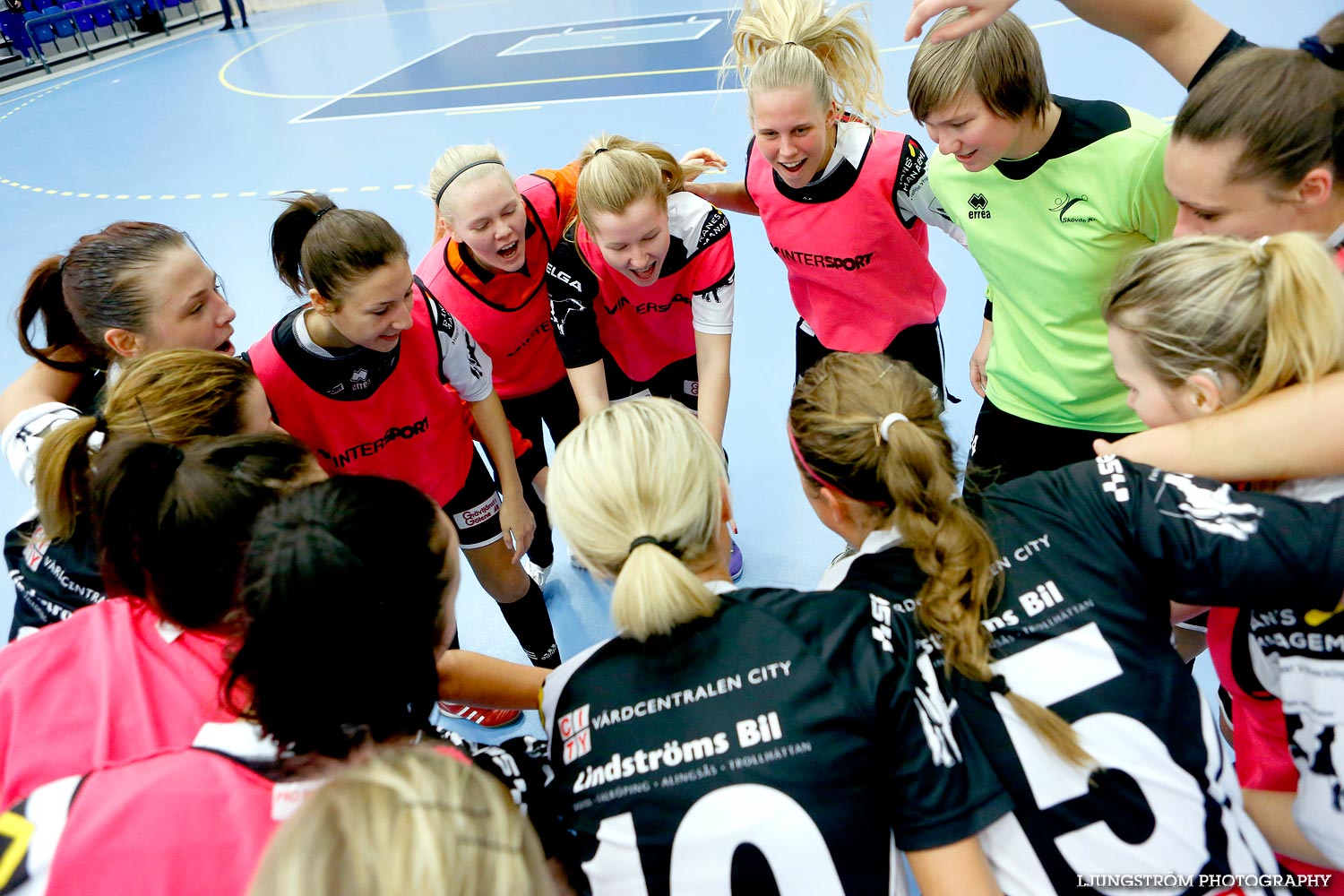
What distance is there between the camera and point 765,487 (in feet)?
12.2

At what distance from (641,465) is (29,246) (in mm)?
8094

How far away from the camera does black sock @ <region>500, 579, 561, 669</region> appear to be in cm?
284

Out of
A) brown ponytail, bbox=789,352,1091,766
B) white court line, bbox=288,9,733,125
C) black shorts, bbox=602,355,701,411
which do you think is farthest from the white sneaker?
white court line, bbox=288,9,733,125

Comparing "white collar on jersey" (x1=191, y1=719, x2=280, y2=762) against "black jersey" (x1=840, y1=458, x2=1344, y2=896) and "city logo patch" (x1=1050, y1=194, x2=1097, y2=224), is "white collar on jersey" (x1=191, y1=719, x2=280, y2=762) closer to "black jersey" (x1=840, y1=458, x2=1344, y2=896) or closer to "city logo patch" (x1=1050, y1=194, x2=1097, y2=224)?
"black jersey" (x1=840, y1=458, x2=1344, y2=896)

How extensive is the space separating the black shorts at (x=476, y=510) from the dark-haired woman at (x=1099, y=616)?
5.39 feet

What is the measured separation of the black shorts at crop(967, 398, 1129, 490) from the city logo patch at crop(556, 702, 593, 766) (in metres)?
1.37

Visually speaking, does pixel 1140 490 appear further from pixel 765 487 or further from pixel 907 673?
pixel 765 487

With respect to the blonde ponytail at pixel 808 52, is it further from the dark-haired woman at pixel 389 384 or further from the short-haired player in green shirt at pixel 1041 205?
the dark-haired woman at pixel 389 384

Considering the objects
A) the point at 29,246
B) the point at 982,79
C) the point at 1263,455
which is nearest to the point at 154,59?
the point at 29,246

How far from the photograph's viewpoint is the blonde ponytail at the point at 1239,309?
1328 mm

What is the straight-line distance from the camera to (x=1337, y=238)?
61.6 inches

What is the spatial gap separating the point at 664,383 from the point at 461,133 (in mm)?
6232

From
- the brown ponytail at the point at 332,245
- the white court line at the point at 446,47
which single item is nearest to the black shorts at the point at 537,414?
the brown ponytail at the point at 332,245

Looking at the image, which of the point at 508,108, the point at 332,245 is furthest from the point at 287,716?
the point at 508,108
